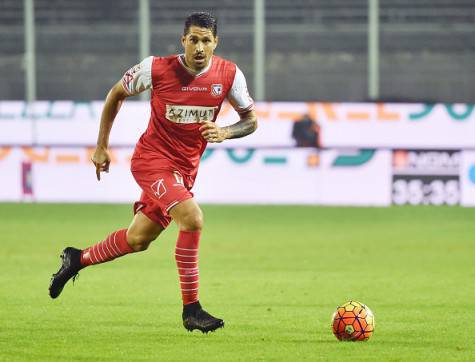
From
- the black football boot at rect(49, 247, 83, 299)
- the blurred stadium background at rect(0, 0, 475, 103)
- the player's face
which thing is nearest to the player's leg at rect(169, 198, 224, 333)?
the player's face

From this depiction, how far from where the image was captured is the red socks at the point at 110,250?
26.1ft

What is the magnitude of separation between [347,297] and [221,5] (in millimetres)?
20618

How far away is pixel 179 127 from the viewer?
25.3 ft

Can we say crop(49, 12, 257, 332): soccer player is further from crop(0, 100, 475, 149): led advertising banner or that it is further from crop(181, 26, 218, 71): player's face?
crop(0, 100, 475, 149): led advertising banner

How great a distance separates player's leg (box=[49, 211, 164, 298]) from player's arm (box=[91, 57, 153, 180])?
1.49 ft

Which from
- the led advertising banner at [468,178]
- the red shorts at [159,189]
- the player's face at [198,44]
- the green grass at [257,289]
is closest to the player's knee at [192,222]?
the red shorts at [159,189]

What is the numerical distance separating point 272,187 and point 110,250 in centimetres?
1284

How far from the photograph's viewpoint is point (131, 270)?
12148 millimetres

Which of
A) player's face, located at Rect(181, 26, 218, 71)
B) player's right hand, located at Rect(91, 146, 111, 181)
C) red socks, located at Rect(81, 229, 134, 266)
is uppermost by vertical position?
player's face, located at Rect(181, 26, 218, 71)

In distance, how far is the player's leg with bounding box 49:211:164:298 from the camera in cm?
787

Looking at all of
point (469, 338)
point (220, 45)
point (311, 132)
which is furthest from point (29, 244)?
point (220, 45)

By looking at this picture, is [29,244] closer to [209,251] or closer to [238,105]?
[209,251]

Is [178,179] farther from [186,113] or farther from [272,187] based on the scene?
[272,187]

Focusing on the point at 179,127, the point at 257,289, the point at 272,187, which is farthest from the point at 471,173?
the point at 179,127
